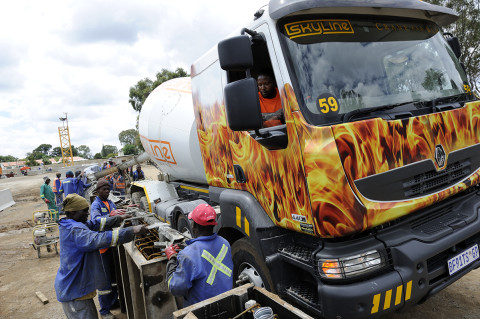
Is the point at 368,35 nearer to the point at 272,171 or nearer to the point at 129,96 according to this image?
the point at 272,171

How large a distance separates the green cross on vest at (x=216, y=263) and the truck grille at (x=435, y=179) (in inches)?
56.1

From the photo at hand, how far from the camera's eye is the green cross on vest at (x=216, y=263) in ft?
7.41

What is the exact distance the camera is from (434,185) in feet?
8.27

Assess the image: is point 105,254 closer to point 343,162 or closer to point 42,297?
point 42,297

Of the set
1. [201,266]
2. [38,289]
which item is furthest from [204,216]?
[38,289]

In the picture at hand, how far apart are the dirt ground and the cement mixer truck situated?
117cm

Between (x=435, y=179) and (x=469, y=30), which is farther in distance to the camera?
(x=469, y=30)

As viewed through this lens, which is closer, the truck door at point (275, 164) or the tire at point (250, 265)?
the truck door at point (275, 164)

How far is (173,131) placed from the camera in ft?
17.9

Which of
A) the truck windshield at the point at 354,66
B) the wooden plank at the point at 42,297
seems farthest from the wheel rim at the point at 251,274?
the wooden plank at the point at 42,297

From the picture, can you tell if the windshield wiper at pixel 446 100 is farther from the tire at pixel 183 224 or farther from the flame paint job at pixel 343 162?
the tire at pixel 183 224

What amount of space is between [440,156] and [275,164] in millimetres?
1297

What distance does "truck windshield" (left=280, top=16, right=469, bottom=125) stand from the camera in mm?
2393

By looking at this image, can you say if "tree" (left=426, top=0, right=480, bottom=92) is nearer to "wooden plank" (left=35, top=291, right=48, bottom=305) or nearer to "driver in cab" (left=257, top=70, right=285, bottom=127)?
"driver in cab" (left=257, top=70, right=285, bottom=127)
